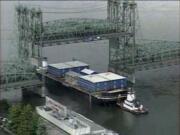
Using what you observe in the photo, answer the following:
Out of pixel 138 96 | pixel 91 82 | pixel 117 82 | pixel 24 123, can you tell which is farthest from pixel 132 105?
pixel 24 123

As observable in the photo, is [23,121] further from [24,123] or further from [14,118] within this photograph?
[14,118]

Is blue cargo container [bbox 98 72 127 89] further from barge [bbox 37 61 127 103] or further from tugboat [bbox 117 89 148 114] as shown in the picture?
tugboat [bbox 117 89 148 114]

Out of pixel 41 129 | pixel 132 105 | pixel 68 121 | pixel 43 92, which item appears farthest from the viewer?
pixel 43 92

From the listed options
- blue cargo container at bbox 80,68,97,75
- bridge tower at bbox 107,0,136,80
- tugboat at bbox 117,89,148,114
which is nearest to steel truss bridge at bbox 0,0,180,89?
bridge tower at bbox 107,0,136,80

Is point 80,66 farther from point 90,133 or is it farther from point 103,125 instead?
point 90,133

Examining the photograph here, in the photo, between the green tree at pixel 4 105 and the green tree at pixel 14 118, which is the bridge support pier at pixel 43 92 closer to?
the green tree at pixel 4 105

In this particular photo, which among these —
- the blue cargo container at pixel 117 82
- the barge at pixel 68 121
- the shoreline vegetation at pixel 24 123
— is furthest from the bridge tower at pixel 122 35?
the shoreline vegetation at pixel 24 123
